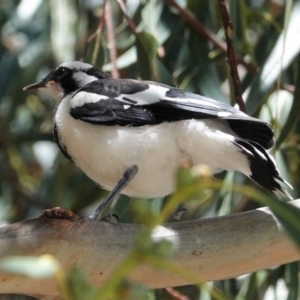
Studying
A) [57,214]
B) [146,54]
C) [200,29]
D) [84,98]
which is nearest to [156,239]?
[57,214]

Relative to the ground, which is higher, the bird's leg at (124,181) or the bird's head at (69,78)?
the bird's head at (69,78)

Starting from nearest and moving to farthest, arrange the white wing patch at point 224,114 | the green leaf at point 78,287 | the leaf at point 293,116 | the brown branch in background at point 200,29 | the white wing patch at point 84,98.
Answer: the green leaf at point 78,287 < the white wing patch at point 224,114 < the white wing patch at point 84,98 < the leaf at point 293,116 < the brown branch in background at point 200,29

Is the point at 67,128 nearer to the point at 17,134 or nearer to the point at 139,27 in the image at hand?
the point at 139,27

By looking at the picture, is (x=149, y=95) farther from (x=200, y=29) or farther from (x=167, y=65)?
(x=167, y=65)

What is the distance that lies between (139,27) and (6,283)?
989 millimetres

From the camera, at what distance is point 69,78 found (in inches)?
63.5

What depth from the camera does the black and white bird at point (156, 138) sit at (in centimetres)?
137

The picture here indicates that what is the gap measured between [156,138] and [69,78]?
33 centimetres

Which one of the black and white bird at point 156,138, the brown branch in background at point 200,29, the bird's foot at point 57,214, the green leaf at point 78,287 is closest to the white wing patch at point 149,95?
the black and white bird at point 156,138

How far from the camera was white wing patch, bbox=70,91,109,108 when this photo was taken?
1.44 m

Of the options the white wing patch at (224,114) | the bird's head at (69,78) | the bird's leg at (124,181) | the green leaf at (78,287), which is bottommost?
the bird's leg at (124,181)

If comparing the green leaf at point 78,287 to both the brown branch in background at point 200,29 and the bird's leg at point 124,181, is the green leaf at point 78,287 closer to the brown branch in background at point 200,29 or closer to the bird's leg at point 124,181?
the bird's leg at point 124,181

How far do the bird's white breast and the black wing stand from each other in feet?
0.05

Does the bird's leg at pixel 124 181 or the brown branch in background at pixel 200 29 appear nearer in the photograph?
the bird's leg at pixel 124 181
